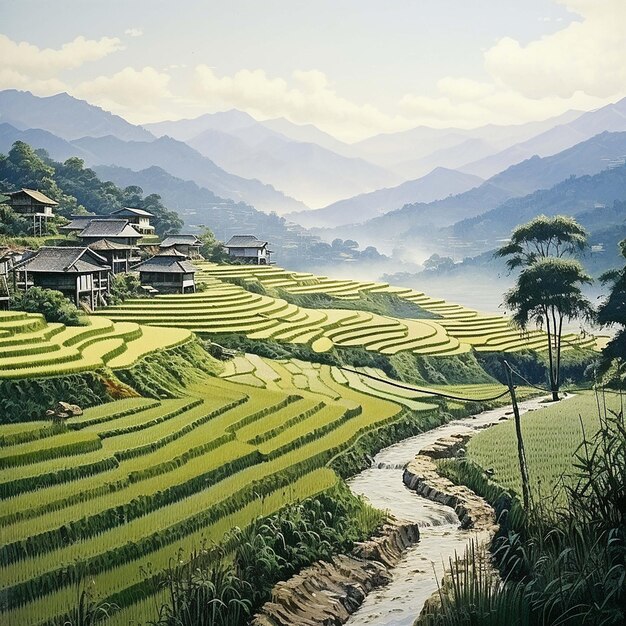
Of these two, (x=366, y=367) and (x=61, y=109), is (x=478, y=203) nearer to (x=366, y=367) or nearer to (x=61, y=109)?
(x=366, y=367)

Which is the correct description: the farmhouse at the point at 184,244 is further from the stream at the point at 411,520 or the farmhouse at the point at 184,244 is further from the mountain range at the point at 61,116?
the stream at the point at 411,520

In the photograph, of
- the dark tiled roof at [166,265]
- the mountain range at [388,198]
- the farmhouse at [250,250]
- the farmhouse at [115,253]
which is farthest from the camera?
the farmhouse at [250,250]

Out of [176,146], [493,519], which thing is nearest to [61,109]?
[176,146]

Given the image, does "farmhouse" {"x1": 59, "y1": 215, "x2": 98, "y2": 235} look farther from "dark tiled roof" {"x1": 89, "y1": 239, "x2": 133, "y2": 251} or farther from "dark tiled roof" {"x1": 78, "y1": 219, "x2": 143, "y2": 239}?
"dark tiled roof" {"x1": 89, "y1": 239, "x2": 133, "y2": 251}

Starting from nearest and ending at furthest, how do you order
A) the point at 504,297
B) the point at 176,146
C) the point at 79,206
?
the point at 504,297 < the point at 176,146 < the point at 79,206

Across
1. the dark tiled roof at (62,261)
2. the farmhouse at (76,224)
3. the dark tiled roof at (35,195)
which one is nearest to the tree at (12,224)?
the dark tiled roof at (35,195)

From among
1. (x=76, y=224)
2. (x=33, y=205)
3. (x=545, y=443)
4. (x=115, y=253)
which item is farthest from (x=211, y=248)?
(x=545, y=443)
